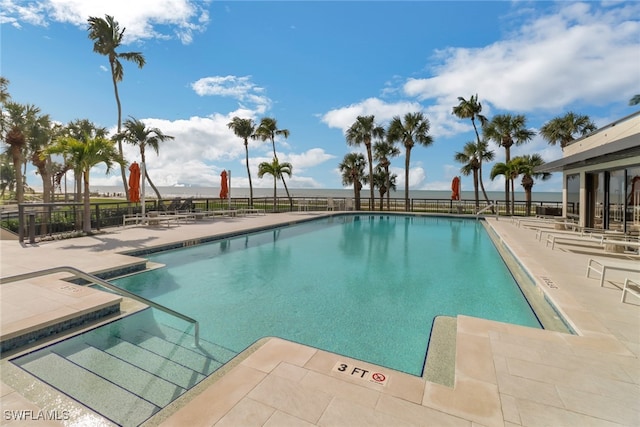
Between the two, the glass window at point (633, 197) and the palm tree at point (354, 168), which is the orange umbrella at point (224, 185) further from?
the glass window at point (633, 197)

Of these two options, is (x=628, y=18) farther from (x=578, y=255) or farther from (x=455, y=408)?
(x=455, y=408)

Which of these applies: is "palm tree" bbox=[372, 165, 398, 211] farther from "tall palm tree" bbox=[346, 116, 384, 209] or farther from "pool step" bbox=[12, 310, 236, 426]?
"pool step" bbox=[12, 310, 236, 426]

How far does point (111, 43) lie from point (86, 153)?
1350cm

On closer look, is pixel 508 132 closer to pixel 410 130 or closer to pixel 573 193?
pixel 410 130

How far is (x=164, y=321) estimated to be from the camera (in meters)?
4.00

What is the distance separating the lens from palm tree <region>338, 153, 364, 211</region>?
2283 centimetres

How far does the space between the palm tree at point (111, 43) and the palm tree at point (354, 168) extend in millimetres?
14535

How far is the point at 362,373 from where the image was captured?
8.32 ft

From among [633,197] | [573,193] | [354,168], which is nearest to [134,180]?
[354,168]

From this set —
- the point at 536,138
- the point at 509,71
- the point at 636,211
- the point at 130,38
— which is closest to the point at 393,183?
the point at 536,138

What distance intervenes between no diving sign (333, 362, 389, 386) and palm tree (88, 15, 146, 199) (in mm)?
18614

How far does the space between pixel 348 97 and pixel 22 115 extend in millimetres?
19192

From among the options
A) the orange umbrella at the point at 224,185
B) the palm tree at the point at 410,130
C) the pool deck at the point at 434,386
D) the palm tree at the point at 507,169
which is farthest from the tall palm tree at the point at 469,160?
the pool deck at the point at 434,386

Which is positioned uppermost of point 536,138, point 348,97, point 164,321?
point 348,97
